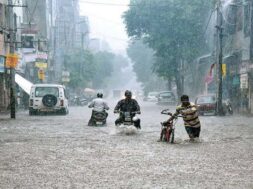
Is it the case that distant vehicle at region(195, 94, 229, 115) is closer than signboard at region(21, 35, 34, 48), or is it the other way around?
distant vehicle at region(195, 94, 229, 115)

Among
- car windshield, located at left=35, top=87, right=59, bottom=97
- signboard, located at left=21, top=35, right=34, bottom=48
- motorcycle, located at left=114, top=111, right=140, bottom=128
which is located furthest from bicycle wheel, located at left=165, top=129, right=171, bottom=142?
signboard, located at left=21, top=35, right=34, bottom=48

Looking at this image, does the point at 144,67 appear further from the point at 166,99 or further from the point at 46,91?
the point at 46,91

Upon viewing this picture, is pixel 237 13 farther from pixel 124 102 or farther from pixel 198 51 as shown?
pixel 124 102

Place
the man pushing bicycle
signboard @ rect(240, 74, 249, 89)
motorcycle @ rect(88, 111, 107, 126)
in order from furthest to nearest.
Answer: signboard @ rect(240, 74, 249, 89)
motorcycle @ rect(88, 111, 107, 126)
the man pushing bicycle

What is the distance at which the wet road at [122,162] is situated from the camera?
854 centimetres

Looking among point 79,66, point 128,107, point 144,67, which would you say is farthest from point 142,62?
point 128,107

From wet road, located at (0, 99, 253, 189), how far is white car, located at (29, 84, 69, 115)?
12.6 meters

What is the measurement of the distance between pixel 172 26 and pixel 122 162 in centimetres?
4172

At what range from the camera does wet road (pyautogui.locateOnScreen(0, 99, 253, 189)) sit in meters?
8.54

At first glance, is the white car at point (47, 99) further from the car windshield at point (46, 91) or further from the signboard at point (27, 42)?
the signboard at point (27, 42)

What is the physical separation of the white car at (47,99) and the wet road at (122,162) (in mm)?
12554

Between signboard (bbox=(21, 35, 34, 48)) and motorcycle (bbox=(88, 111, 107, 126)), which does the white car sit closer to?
motorcycle (bbox=(88, 111, 107, 126))

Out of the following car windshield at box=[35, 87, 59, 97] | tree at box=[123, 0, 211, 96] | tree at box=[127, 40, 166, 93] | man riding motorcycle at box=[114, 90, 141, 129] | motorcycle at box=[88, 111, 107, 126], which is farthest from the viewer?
tree at box=[127, 40, 166, 93]

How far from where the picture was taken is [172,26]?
169 feet
